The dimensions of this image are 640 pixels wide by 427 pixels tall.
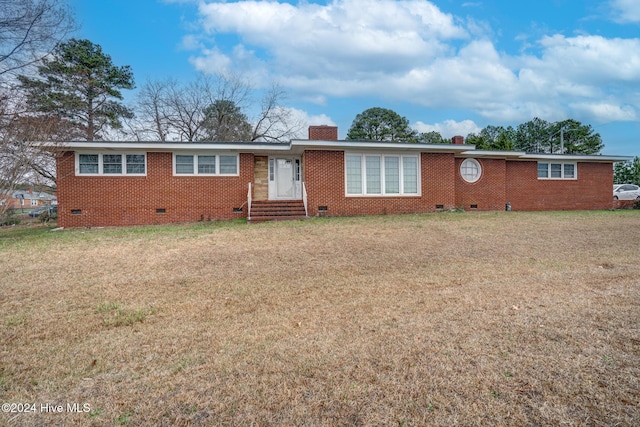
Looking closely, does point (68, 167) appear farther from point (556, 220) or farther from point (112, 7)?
point (556, 220)

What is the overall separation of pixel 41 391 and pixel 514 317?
14.3 feet

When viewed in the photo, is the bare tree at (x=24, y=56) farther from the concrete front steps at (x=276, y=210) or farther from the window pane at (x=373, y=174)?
the window pane at (x=373, y=174)

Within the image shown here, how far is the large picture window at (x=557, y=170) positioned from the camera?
1750cm

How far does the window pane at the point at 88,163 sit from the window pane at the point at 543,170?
2081 cm

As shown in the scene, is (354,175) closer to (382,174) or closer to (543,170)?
(382,174)

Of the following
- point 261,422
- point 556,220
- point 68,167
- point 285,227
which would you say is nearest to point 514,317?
point 261,422

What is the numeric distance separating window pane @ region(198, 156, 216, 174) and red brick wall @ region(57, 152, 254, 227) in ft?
1.15

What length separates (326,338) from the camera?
325 centimetres

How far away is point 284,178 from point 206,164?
3.36 metres

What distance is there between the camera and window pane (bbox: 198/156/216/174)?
1377cm

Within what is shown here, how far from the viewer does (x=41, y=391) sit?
96.4 inches

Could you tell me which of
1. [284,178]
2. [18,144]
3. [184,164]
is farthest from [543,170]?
[18,144]

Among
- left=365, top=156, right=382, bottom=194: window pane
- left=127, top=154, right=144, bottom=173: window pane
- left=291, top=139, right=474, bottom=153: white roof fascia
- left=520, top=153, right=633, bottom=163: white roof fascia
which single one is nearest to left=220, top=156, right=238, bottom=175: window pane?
left=291, top=139, right=474, bottom=153: white roof fascia

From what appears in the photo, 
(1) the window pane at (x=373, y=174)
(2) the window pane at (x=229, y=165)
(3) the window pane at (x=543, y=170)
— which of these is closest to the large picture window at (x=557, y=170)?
(3) the window pane at (x=543, y=170)
